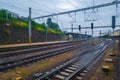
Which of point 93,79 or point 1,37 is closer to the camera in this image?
point 93,79

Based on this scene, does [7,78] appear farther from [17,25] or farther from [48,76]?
[17,25]

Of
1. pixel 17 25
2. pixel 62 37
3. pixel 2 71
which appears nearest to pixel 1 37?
pixel 17 25

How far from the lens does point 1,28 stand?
88.3 feet

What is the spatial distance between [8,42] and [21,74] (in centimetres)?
2143

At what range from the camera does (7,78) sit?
7.32m

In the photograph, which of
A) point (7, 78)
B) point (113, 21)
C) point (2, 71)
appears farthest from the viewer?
point (113, 21)

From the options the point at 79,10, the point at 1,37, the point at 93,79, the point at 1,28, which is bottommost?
the point at 93,79

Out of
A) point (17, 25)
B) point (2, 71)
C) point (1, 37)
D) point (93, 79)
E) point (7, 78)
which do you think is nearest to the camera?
point (7, 78)

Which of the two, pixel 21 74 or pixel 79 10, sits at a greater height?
pixel 79 10

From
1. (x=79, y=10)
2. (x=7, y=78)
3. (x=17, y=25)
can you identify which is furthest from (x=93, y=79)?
(x=17, y=25)

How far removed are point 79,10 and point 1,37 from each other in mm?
15987

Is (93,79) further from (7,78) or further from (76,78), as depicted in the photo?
(7,78)

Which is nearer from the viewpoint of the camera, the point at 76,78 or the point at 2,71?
the point at 76,78

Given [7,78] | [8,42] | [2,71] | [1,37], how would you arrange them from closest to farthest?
1. [7,78]
2. [2,71]
3. [1,37]
4. [8,42]
